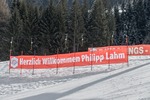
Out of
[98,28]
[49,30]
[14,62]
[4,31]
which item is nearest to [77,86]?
[14,62]

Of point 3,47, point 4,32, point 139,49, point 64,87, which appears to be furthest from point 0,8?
point 64,87

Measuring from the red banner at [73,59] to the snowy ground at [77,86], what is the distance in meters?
0.48

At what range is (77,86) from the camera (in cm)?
1902

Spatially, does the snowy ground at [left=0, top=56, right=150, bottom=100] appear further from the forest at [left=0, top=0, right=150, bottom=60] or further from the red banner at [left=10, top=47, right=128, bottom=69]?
the forest at [left=0, top=0, right=150, bottom=60]

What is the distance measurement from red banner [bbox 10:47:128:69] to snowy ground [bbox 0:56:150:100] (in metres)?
0.48

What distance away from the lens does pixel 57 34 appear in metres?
60.6

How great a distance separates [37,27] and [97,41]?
11185 mm

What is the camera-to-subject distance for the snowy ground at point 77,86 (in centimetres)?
1522

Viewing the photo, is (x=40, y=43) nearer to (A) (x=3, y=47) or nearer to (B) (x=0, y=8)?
(A) (x=3, y=47)

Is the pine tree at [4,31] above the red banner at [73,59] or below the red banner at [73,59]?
above

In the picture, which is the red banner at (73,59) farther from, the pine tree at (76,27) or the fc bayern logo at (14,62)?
the pine tree at (76,27)

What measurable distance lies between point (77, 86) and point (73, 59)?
28.4 feet

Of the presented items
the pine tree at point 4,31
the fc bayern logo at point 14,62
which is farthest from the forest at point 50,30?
the fc bayern logo at point 14,62

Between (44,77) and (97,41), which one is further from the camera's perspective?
(97,41)
